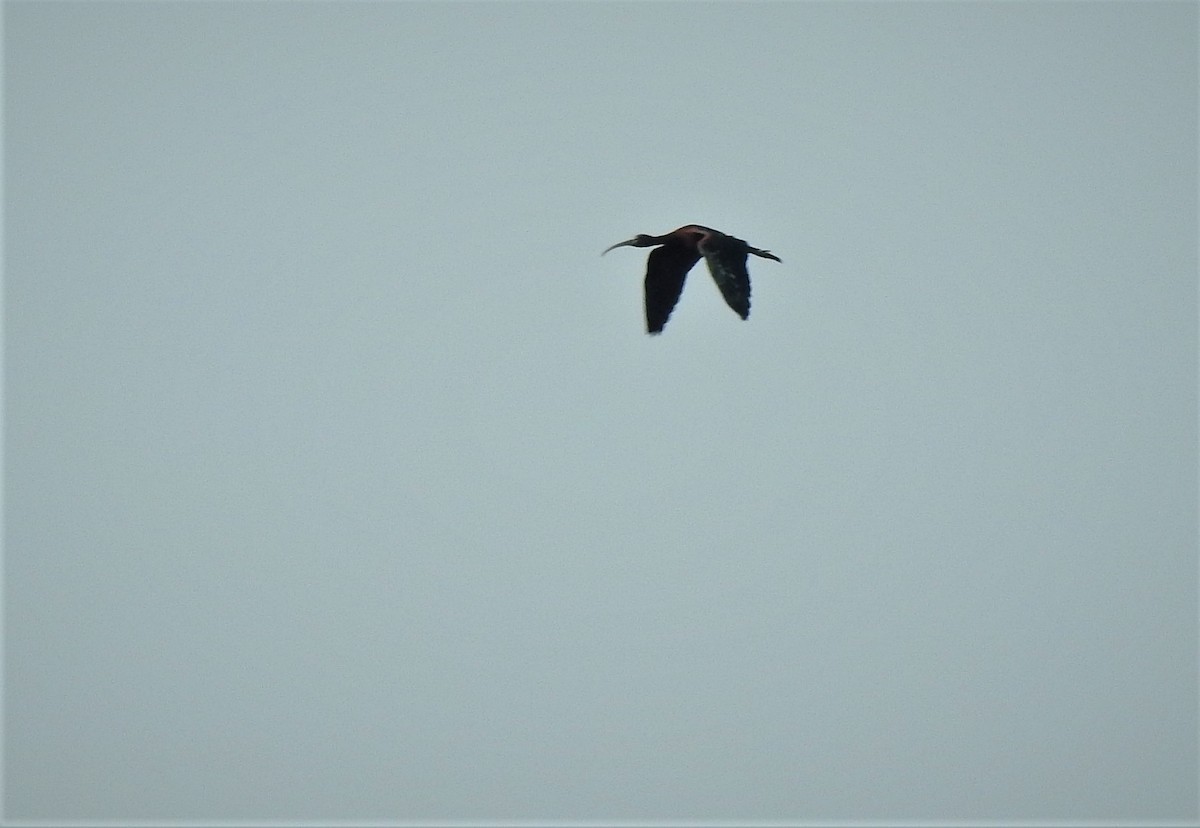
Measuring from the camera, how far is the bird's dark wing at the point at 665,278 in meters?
26.1

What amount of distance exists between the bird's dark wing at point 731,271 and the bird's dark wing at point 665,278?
0.94 metres

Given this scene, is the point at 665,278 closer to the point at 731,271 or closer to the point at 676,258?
the point at 676,258

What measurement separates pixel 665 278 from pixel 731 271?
139cm

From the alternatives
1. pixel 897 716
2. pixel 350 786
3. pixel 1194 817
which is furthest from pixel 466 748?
pixel 1194 817

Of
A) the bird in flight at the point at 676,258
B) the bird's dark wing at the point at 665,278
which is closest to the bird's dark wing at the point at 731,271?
the bird in flight at the point at 676,258

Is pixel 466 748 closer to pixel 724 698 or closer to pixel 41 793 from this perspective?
pixel 724 698

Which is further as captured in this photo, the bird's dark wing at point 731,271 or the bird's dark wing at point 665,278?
the bird's dark wing at point 665,278

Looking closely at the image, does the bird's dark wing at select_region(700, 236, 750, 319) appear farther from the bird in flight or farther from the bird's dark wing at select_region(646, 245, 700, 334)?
the bird's dark wing at select_region(646, 245, 700, 334)

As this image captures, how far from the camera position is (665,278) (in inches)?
1032

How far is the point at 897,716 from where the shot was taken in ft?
544

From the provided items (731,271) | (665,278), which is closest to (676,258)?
(665,278)

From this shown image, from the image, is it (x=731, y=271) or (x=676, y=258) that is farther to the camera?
(x=676, y=258)

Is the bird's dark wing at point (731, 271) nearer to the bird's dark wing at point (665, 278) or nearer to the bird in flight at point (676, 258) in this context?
the bird in flight at point (676, 258)

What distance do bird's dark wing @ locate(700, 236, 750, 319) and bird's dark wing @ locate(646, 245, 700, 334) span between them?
0.94 meters
